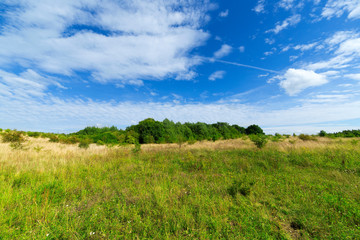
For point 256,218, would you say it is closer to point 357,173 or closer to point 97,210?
point 97,210

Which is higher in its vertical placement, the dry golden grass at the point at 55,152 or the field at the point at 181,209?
the dry golden grass at the point at 55,152

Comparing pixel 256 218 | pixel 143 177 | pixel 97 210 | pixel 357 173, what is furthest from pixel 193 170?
pixel 357 173

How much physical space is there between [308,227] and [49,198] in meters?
7.41

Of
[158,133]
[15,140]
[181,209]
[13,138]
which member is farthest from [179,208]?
[158,133]

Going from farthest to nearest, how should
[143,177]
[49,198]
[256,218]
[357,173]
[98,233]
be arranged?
[357,173] → [143,177] → [49,198] → [256,218] → [98,233]

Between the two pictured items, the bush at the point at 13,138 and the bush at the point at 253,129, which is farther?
the bush at the point at 253,129

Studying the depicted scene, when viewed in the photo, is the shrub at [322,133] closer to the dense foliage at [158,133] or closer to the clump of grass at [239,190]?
the dense foliage at [158,133]

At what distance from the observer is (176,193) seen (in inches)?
187

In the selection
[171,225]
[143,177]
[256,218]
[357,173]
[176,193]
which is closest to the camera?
[171,225]

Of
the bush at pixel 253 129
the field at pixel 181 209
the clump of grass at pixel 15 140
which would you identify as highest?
the bush at pixel 253 129

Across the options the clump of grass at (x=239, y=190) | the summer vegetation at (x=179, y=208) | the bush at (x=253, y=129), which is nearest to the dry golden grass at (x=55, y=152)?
the summer vegetation at (x=179, y=208)

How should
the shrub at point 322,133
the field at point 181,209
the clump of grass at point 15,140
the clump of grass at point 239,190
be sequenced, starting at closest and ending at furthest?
the field at point 181,209 < the clump of grass at point 239,190 < the clump of grass at point 15,140 < the shrub at point 322,133

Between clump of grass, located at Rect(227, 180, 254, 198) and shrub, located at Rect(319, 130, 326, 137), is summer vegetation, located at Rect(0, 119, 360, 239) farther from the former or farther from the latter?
shrub, located at Rect(319, 130, 326, 137)

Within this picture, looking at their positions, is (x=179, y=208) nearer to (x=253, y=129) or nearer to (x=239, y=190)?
(x=239, y=190)
